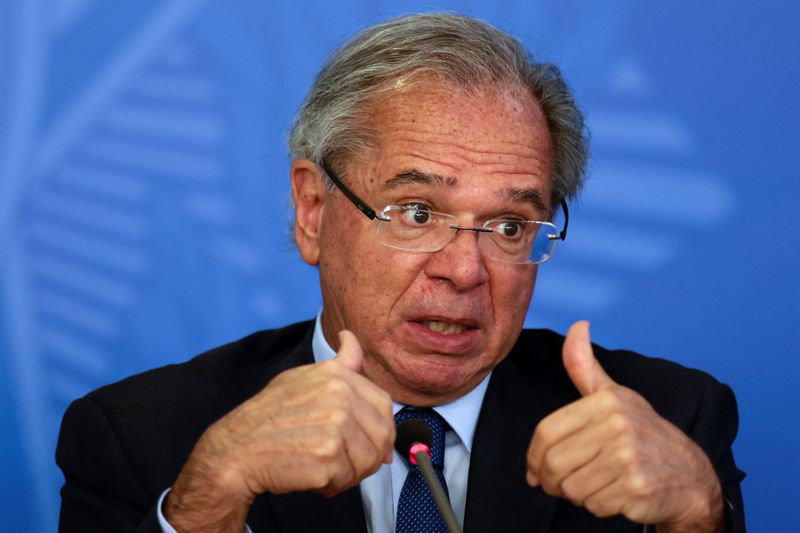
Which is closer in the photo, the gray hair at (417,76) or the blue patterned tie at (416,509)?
the blue patterned tie at (416,509)

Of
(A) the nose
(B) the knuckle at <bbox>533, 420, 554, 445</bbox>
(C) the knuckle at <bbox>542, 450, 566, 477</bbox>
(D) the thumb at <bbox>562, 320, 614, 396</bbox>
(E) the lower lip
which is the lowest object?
(C) the knuckle at <bbox>542, 450, 566, 477</bbox>

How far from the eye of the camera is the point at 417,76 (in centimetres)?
200

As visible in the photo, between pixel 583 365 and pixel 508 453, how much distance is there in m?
0.51

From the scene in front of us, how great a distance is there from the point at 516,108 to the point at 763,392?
110cm

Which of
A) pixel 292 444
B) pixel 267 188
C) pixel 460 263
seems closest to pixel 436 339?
pixel 460 263

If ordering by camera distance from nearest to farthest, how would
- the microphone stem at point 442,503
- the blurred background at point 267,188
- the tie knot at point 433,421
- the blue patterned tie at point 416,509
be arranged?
1. the microphone stem at point 442,503
2. the blue patterned tie at point 416,509
3. the tie knot at point 433,421
4. the blurred background at point 267,188

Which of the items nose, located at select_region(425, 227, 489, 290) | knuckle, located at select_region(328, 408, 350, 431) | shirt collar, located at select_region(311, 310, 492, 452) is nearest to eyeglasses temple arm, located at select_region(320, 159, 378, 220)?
nose, located at select_region(425, 227, 489, 290)

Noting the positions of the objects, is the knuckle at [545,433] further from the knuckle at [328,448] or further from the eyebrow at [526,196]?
the eyebrow at [526,196]

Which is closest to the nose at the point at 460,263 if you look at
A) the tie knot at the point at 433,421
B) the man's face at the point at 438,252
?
the man's face at the point at 438,252

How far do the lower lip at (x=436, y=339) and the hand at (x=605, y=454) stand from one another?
0.38 metres

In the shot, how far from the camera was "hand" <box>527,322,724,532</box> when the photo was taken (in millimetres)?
1489

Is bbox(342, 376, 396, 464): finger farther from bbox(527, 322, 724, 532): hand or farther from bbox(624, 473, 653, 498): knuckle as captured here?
bbox(624, 473, 653, 498): knuckle

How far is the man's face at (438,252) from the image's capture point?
1.91m

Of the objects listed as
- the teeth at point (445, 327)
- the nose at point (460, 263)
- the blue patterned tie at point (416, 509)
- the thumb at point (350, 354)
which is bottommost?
the blue patterned tie at point (416, 509)
